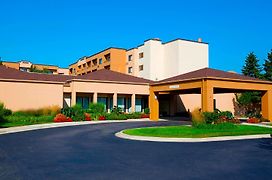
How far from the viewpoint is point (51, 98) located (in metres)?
32.0

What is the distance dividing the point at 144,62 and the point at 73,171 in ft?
159

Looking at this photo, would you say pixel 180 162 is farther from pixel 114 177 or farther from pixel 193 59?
pixel 193 59

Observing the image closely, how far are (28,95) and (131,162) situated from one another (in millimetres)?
24282

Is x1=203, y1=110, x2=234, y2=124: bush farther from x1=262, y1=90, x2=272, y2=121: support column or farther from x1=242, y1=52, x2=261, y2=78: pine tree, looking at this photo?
x1=242, y1=52, x2=261, y2=78: pine tree

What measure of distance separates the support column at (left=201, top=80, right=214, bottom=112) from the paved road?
11461 millimetres

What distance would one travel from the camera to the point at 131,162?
956 centimetres

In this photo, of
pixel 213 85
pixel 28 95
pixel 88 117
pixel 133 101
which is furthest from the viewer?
pixel 133 101

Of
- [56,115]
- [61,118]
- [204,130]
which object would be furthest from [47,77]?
[204,130]

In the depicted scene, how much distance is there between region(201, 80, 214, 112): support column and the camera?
24859 mm

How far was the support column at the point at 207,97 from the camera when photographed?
24.9 m

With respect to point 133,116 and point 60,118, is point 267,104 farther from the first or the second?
point 60,118

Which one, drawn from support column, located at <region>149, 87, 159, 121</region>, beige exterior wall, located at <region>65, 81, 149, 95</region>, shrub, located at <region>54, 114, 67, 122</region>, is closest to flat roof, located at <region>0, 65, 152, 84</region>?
beige exterior wall, located at <region>65, 81, 149, 95</region>

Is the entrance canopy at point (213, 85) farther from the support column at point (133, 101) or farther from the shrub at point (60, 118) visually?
the shrub at point (60, 118)

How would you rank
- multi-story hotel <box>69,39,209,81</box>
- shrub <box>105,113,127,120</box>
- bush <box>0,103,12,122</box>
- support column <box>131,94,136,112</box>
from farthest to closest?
multi-story hotel <box>69,39,209,81</box> → support column <box>131,94,136,112</box> → shrub <box>105,113,127,120</box> → bush <box>0,103,12,122</box>
